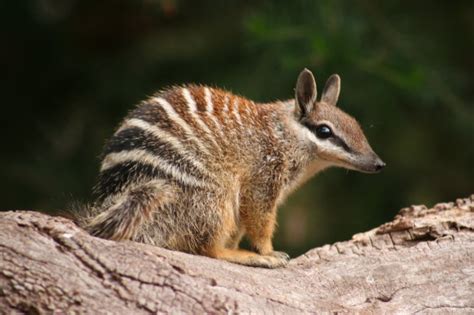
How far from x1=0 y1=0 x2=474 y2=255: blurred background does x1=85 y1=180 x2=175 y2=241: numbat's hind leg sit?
3.39 metres

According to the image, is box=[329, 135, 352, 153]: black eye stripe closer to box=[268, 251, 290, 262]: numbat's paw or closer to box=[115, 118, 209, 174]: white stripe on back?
box=[268, 251, 290, 262]: numbat's paw

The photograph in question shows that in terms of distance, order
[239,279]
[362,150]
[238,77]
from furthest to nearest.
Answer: [238,77] < [362,150] < [239,279]

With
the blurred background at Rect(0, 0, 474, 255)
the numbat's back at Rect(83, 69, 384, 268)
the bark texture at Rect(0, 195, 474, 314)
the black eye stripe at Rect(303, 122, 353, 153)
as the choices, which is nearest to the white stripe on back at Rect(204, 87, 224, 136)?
the numbat's back at Rect(83, 69, 384, 268)

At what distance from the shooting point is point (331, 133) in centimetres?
543

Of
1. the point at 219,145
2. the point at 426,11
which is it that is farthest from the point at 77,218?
the point at 426,11

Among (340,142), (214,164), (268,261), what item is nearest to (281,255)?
(268,261)

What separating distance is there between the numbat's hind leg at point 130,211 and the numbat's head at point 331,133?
1318mm

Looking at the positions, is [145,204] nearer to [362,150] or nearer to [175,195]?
[175,195]

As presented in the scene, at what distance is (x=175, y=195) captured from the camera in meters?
4.61

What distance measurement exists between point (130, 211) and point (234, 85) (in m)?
3.99

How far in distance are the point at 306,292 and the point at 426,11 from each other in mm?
5085

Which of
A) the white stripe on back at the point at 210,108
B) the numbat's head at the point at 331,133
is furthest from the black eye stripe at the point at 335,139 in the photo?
the white stripe on back at the point at 210,108

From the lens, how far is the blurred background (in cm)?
795

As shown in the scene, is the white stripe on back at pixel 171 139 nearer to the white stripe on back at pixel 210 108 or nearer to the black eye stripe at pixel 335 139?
the white stripe on back at pixel 210 108
